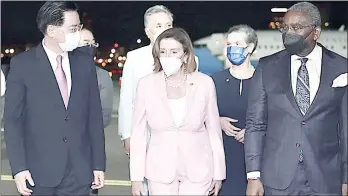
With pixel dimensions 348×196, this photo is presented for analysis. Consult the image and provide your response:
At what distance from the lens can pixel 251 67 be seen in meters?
3.50

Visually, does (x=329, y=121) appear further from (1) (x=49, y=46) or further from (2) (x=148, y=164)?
(1) (x=49, y=46)

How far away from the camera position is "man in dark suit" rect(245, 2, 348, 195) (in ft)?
8.68

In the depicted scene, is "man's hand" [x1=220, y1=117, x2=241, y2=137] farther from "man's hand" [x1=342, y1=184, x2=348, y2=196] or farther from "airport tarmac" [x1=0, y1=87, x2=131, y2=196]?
"airport tarmac" [x1=0, y1=87, x2=131, y2=196]

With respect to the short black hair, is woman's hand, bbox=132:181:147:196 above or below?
below

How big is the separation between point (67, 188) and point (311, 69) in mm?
1235

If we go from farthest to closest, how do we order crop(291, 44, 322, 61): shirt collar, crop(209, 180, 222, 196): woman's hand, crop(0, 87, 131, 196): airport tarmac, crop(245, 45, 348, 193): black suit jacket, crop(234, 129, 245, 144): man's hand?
crop(0, 87, 131, 196): airport tarmac
crop(234, 129, 245, 144): man's hand
crop(209, 180, 222, 196): woman's hand
crop(291, 44, 322, 61): shirt collar
crop(245, 45, 348, 193): black suit jacket

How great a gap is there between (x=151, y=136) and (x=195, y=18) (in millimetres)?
4885

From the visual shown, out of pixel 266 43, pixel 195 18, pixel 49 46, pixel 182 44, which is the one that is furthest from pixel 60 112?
pixel 266 43

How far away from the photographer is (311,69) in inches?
107

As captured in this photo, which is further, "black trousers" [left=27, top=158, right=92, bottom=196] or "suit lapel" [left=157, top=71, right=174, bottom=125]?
"black trousers" [left=27, top=158, right=92, bottom=196]

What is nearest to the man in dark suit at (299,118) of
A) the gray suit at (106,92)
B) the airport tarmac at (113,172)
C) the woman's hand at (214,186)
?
the woman's hand at (214,186)

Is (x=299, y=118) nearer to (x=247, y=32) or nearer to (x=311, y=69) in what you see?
(x=311, y=69)

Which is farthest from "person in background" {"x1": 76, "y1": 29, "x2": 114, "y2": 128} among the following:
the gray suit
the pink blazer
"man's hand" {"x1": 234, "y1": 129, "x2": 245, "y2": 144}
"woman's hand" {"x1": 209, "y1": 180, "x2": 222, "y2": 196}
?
"woman's hand" {"x1": 209, "y1": 180, "x2": 222, "y2": 196}

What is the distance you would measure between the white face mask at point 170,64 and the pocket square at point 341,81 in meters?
0.68
